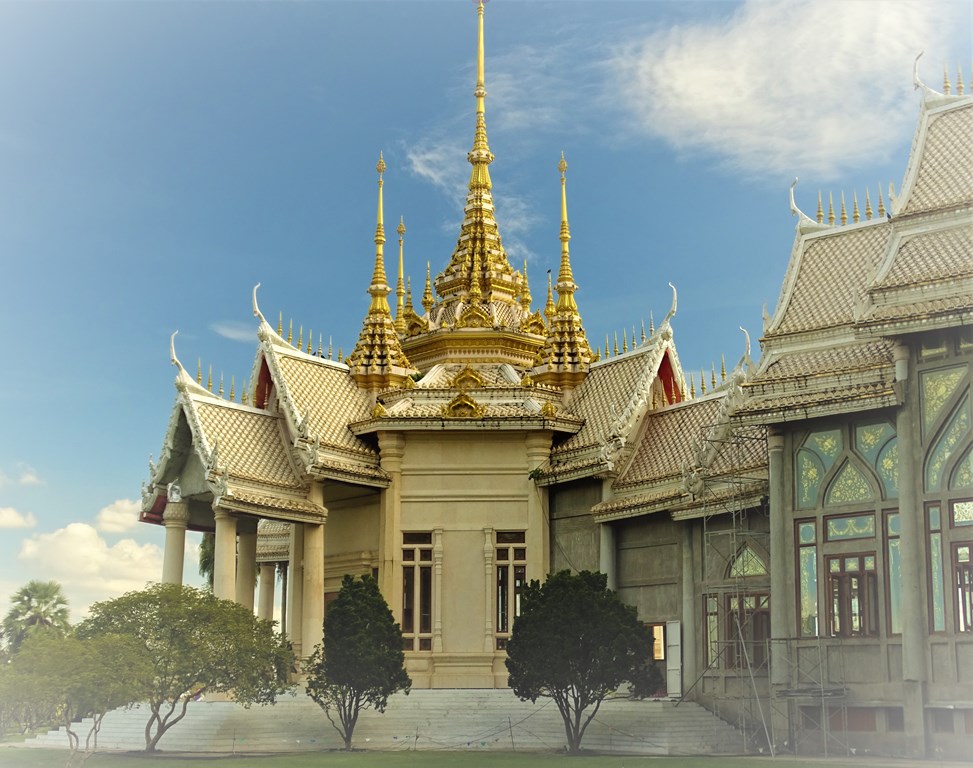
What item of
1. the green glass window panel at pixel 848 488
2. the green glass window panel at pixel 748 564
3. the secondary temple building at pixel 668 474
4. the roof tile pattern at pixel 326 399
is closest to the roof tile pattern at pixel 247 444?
the secondary temple building at pixel 668 474

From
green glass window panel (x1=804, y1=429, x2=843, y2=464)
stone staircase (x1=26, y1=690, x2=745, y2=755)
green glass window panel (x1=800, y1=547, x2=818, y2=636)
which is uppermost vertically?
green glass window panel (x1=804, y1=429, x2=843, y2=464)

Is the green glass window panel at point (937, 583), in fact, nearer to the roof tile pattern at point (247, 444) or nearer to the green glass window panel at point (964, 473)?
the green glass window panel at point (964, 473)

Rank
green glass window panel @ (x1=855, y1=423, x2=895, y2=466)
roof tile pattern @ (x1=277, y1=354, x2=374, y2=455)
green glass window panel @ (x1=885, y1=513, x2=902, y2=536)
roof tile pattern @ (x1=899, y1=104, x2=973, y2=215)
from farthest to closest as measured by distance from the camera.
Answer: roof tile pattern @ (x1=277, y1=354, x2=374, y2=455) < roof tile pattern @ (x1=899, y1=104, x2=973, y2=215) < green glass window panel @ (x1=855, y1=423, x2=895, y2=466) < green glass window panel @ (x1=885, y1=513, x2=902, y2=536)

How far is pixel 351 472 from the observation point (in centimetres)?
3706

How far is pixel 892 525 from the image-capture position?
27141 millimetres

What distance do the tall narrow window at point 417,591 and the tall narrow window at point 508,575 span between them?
1.74m

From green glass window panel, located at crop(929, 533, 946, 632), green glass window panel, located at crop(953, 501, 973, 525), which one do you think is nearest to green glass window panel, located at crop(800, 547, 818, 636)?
green glass window panel, located at crop(929, 533, 946, 632)

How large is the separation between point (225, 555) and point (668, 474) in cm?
1048

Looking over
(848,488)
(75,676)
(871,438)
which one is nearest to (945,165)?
(871,438)

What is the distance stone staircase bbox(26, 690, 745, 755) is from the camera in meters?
31.1

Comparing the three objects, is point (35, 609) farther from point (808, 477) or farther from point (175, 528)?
point (808, 477)

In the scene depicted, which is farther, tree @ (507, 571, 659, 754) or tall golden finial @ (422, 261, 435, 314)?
tall golden finial @ (422, 261, 435, 314)

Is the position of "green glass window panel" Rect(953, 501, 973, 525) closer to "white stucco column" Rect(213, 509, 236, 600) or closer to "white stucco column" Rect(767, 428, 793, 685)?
"white stucco column" Rect(767, 428, 793, 685)

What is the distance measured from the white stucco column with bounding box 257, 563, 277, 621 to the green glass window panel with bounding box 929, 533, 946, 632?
2452cm
